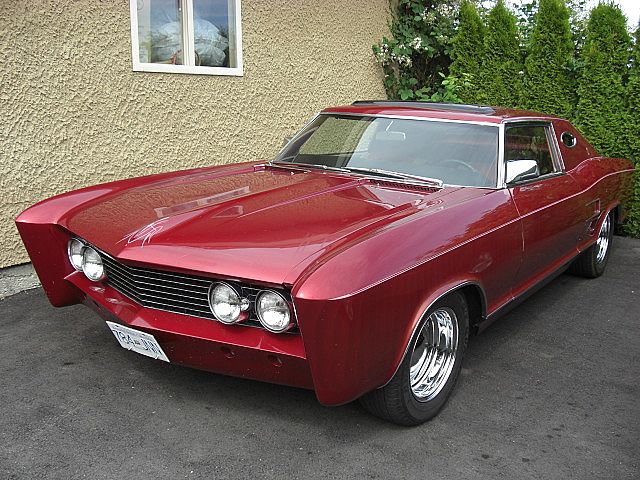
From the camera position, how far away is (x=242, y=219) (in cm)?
304

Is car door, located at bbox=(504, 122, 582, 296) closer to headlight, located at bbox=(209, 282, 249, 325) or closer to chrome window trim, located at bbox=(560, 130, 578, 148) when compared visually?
chrome window trim, located at bbox=(560, 130, 578, 148)

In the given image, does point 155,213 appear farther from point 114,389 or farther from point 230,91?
point 230,91

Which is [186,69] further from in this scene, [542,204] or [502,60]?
[502,60]

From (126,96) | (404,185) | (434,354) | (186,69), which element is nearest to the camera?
(434,354)

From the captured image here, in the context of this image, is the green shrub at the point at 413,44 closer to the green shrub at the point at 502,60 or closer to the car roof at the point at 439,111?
the green shrub at the point at 502,60

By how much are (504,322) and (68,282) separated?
2.75 meters

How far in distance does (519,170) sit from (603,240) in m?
2.18

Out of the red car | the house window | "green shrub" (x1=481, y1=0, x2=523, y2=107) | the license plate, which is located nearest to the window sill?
the house window

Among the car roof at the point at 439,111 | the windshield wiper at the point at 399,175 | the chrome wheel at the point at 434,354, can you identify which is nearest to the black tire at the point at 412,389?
the chrome wheel at the point at 434,354

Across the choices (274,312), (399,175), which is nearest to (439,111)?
(399,175)

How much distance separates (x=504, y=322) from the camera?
14.5 ft

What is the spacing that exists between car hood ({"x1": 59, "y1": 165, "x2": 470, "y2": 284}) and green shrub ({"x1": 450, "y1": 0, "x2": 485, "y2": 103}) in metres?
4.78

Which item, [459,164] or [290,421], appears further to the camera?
[459,164]

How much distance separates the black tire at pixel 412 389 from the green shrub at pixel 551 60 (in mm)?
5045
